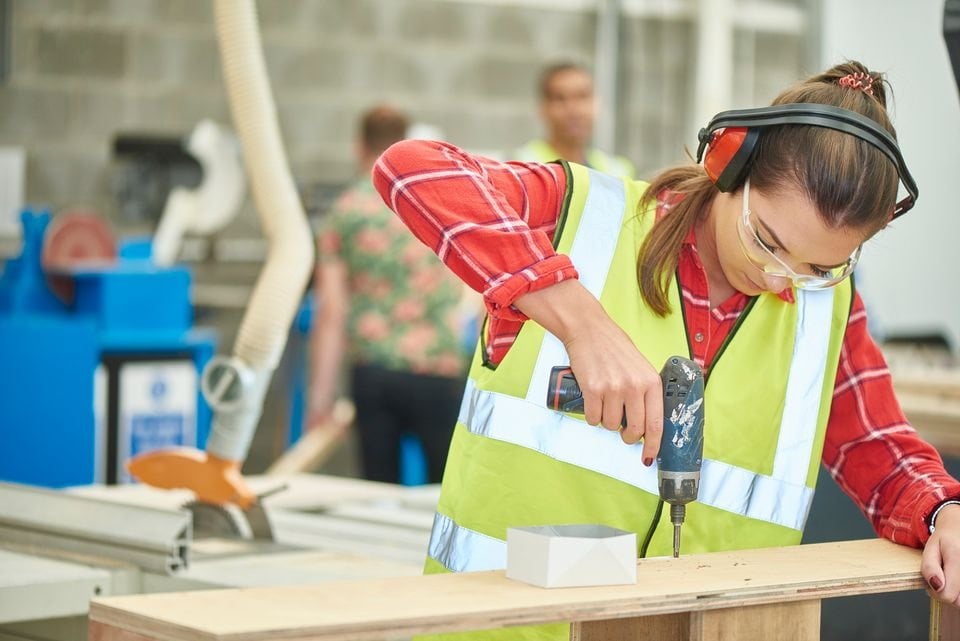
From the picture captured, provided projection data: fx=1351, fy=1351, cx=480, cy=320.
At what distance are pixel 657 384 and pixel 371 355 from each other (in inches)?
120

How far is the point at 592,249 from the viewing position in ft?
5.64

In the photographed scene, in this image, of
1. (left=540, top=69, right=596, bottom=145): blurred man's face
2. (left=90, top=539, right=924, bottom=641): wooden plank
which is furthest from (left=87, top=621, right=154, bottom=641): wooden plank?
(left=540, top=69, right=596, bottom=145): blurred man's face

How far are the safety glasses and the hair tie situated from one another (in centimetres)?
18

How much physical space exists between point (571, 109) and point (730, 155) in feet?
10.0

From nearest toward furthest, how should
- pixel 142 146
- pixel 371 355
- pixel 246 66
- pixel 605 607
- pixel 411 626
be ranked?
pixel 411 626 → pixel 605 607 → pixel 246 66 → pixel 371 355 → pixel 142 146

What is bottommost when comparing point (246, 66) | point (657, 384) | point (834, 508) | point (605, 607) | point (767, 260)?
point (834, 508)

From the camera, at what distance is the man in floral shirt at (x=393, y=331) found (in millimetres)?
4398

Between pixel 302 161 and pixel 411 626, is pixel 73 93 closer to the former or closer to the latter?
pixel 302 161

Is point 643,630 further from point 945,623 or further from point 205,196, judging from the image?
point 205,196

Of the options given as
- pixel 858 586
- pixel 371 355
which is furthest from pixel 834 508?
pixel 371 355

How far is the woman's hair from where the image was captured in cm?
155

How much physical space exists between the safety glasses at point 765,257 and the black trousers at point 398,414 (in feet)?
8.87

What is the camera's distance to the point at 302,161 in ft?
22.5

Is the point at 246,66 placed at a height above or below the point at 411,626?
above
